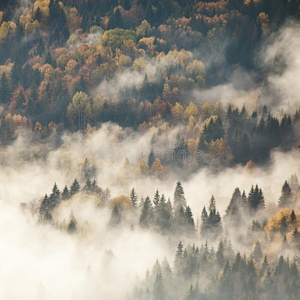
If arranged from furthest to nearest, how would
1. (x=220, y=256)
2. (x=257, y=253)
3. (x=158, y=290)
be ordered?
(x=220, y=256), (x=257, y=253), (x=158, y=290)

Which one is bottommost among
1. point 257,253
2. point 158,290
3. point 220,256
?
point 158,290

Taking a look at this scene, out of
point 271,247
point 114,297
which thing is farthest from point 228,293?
point 114,297

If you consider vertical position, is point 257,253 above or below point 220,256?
above

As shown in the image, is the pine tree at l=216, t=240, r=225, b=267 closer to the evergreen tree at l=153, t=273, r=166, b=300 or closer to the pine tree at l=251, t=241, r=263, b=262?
the pine tree at l=251, t=241, r=263, b=262

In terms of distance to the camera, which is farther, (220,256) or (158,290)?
(220,256)

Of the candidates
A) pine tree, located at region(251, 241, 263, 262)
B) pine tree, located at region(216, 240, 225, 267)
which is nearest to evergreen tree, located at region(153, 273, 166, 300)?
pine tree, located at region(216, 240, 225, 267)

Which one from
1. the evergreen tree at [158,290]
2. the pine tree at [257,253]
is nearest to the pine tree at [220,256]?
the pine tree at [257,253]

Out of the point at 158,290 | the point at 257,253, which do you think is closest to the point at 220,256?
the point at 257,253

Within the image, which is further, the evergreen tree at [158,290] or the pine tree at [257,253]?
the pine tree at [257,253]

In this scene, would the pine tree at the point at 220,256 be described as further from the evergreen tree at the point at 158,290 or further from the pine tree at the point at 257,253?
the evergreen tree at the point at 158,290

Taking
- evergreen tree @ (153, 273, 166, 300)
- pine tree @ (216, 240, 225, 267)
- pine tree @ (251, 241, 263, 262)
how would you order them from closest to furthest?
evergreen tree @ (153, 273, 166, 300) → pine tree @ (251, 241, 263, 262) → pine tree @ (216, 240, 225, 267)

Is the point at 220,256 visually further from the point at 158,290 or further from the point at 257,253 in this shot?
the point at 158,290

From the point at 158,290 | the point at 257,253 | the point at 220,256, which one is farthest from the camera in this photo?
the point at 220,256

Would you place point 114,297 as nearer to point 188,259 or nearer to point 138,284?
point 138,284
